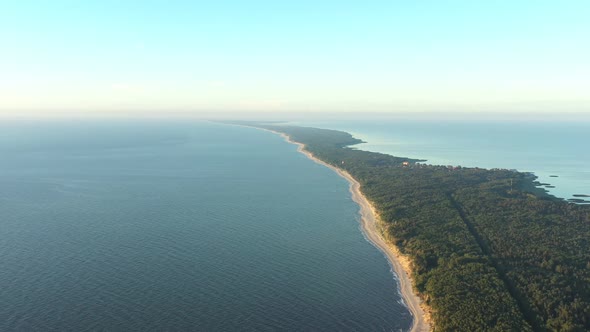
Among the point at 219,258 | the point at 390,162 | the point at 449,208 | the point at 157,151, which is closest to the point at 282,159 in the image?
the point at 390,162

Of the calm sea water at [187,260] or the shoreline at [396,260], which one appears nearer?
the calm sea water at [187,260]

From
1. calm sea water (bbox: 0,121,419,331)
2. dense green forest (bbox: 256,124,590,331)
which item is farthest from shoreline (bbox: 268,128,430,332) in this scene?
calm sea water (bbox: 0,121,419,331)

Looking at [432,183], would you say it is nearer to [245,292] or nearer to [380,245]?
[380,245]

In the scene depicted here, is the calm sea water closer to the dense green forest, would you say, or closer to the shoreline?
the shoreline

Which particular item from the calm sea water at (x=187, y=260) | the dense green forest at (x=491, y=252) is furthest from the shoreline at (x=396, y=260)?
the calm sea water at (x=187, y=260)

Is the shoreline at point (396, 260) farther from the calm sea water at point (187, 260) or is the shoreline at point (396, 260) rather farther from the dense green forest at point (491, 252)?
the calm sea water at point (187, 260)

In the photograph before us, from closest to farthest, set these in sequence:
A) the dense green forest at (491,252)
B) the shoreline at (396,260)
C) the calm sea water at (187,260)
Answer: the dense green forest at (491,252) < the calm sea water at (187,260) < the shoreline at (396,260)
